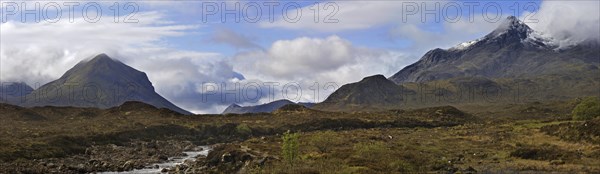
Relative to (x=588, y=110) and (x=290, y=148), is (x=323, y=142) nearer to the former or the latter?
(x=290, y=148)

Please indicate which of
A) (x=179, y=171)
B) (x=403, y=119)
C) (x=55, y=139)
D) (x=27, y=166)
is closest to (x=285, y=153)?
(x=179, y=171)

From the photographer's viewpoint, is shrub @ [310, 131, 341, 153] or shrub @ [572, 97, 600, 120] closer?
shrub @ [310, 131, 341, 153]

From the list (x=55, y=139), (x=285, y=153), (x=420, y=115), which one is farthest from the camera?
(x=420, y=115)

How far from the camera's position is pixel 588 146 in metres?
60.4

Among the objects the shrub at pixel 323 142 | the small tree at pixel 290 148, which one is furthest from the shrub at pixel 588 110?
the small tree at pixel 290 148

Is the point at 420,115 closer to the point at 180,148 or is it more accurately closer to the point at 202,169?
the point at 180,148

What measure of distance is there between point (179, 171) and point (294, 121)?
264ft

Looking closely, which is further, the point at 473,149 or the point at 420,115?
the point at 420,115

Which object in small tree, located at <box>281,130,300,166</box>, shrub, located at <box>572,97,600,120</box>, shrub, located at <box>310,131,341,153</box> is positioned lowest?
shrub, located at <box>310,131,341,153</box>

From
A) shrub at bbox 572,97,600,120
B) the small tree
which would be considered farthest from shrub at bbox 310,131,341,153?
shrub at bbox 572,97,600,120

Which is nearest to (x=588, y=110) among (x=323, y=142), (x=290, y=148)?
(x=323, y=142)

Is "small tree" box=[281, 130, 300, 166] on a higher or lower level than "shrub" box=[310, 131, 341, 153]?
higher

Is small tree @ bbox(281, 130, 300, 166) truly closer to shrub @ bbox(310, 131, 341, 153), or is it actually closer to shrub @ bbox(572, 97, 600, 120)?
shrub @ bbox(310, 131, 341, 153)

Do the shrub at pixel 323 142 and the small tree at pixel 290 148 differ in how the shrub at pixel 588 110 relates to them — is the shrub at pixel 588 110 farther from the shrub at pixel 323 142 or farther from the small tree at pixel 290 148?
the small tree at pixel 290 148
